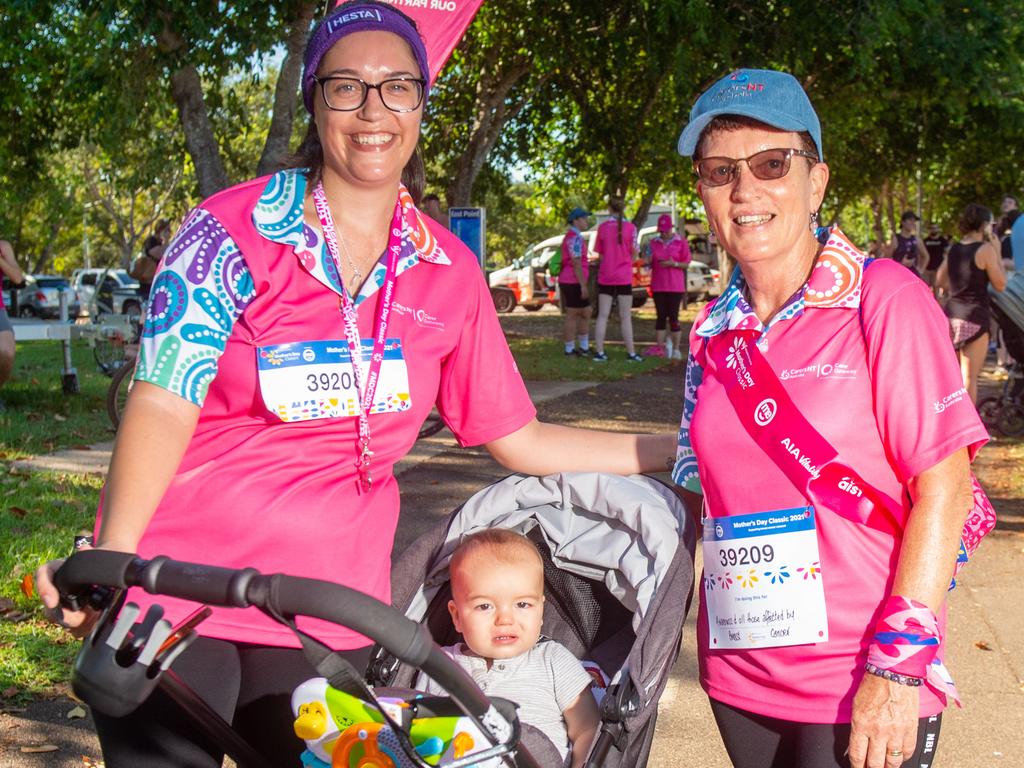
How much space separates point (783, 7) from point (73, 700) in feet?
45.4

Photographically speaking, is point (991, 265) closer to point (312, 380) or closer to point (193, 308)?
point (312, 380)

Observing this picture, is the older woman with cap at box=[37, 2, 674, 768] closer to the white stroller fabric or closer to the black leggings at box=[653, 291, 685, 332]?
the white stroller fabric

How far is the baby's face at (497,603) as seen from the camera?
9.48ft

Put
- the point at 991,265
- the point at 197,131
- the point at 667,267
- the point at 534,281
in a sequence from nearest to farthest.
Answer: the point at 991,265 → the point at 197,131 → the point at 667,267 → the point at 534,281

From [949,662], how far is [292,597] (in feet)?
14.1

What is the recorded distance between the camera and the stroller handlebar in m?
1.54

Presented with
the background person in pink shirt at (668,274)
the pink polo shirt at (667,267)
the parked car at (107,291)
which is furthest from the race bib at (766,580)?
the parked car at (107,291)

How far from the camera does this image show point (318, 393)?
2.15 metres

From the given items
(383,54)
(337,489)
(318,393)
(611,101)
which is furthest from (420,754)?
(611,101)

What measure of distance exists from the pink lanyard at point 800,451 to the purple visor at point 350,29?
940 millimetres

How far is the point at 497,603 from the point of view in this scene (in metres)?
2.92

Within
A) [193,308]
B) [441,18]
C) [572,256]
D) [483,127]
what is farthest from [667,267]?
[193,308]

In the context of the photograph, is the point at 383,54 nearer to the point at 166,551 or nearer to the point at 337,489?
the point at 337,489

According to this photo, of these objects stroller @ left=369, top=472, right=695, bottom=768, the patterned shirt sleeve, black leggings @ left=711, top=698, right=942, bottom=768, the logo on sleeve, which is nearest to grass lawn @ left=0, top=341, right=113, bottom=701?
stroller @ left=369, top=472, right=695, bottom=768
